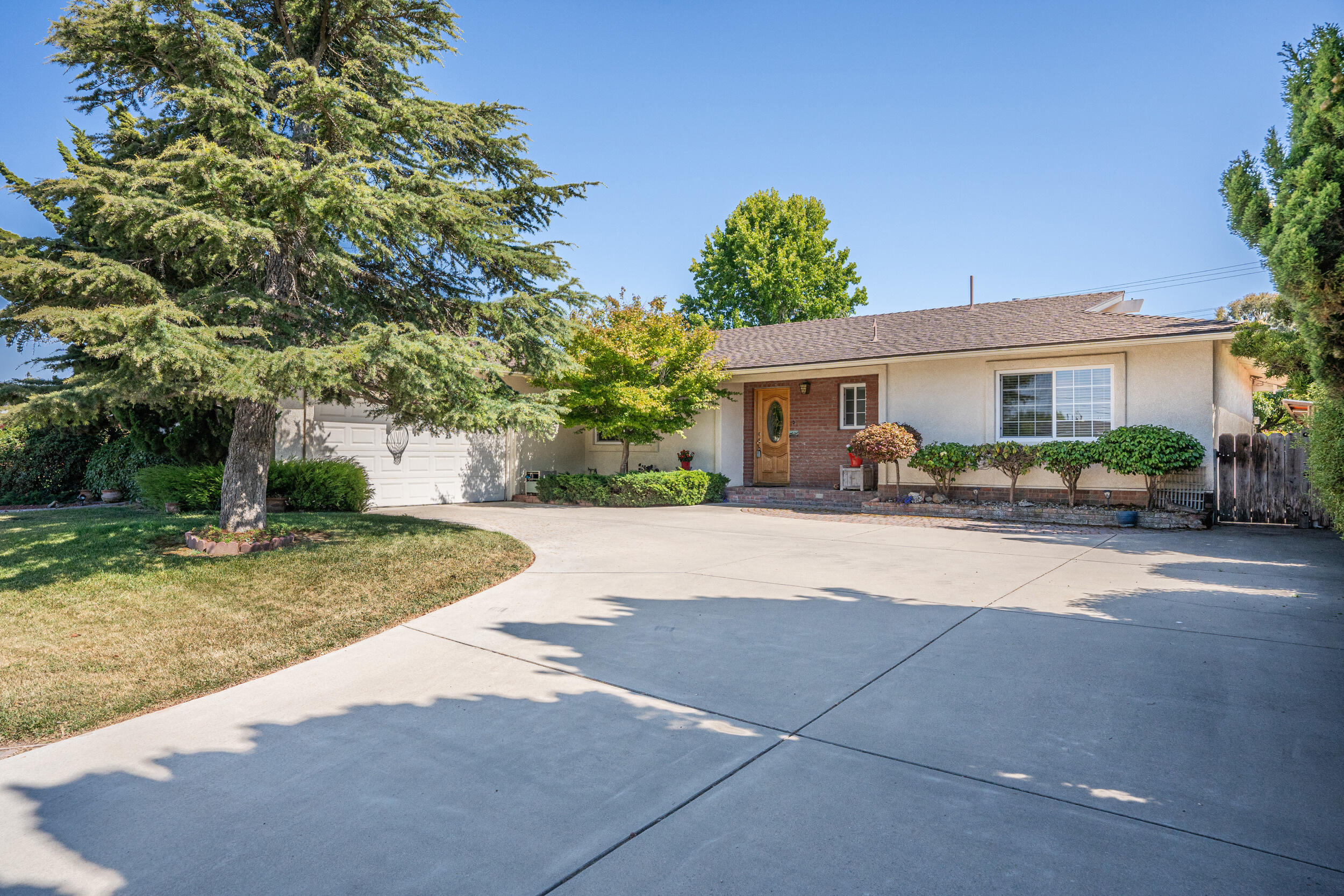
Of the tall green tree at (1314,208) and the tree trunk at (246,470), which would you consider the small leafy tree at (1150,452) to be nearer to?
the tall green tree at (1314,208)

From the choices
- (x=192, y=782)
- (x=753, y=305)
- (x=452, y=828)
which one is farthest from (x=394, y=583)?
(x=753, y=305)

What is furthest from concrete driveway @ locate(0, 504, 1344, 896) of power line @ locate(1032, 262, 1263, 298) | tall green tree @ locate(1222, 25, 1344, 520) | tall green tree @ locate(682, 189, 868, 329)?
tall green tree @ locate(682, 189, 868, 329)

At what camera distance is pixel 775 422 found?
1708 centimetres

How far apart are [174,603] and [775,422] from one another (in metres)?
13.3

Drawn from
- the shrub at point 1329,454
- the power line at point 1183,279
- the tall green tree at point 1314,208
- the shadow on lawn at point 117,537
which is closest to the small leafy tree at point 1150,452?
the shrub at point 1329,454

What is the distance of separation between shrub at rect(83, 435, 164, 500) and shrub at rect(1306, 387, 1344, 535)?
1604cm

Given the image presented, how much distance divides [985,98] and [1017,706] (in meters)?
14.1

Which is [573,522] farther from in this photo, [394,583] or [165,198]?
[165,198]

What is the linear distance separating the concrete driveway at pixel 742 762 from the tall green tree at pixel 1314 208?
186cm

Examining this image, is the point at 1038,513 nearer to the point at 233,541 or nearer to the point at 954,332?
the point at 954,332

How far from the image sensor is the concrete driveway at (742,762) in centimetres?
227

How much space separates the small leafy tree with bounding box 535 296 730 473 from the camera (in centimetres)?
A: 1423

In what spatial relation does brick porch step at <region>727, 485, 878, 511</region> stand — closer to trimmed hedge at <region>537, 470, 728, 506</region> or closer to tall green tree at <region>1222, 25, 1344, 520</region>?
trimmed hedge at <region>537, 470, 728, 506</region>

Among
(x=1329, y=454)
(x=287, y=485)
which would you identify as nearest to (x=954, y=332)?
(x=1329, y=454)
